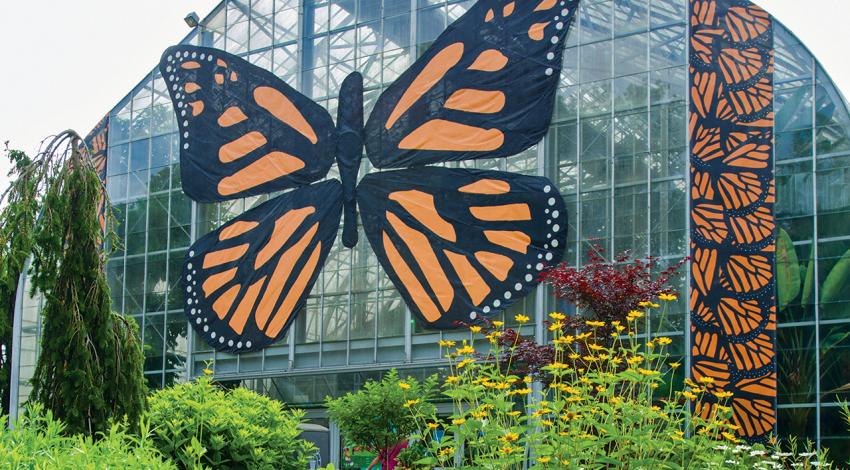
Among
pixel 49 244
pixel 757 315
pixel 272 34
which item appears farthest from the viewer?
pixel 272 34

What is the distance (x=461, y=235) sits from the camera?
712 inches

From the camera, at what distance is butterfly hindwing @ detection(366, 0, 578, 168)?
17.9 meters

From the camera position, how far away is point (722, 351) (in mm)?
15820

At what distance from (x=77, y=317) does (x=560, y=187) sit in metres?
9.45

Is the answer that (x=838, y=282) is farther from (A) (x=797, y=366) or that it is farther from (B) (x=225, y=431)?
(B) (x=225, y=431)

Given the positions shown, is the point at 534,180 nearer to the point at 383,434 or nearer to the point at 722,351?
the point at 722,351

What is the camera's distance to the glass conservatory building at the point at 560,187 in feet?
51.0

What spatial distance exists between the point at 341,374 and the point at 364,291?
5.19 feet

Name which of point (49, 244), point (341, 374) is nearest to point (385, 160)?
point (341, 374)

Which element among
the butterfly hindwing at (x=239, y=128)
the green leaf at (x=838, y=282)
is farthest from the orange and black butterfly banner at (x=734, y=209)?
the butterfly hindwing at (x=239, y=128)

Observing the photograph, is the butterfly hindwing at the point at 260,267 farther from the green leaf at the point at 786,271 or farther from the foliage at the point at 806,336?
the foliage at the point at 806,336

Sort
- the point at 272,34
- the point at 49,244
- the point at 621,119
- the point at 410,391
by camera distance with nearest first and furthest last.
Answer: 1. the point at 49,244
2. the point at 410,391
3. the point at 621,119
4. the point at 272,34

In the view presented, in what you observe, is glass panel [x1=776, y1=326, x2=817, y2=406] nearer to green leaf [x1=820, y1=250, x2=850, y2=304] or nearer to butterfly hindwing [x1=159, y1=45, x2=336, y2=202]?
green leaf [x1=820, y1=250, x2=850, y2=304]

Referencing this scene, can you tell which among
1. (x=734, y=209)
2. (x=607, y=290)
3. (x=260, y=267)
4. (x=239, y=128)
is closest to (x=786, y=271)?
A: (x=734, y=209)
